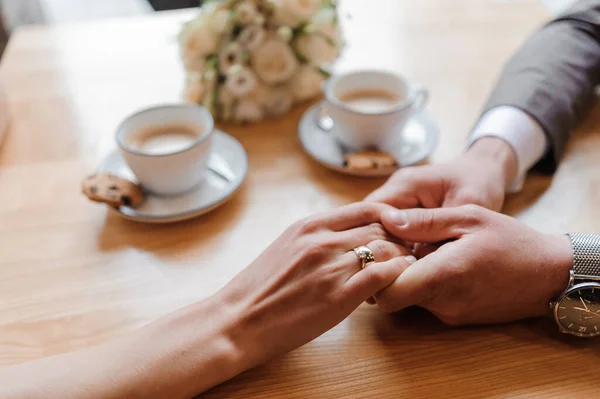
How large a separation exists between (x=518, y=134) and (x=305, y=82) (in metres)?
0.43

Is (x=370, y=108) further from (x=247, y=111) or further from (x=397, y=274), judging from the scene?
(x=397, y=274)

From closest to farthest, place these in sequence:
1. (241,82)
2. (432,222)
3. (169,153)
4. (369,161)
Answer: (432,222) < (169,153) < (369,161) < (241,82)

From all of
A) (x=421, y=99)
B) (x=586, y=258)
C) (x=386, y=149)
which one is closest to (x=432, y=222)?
(x=586, y=258)

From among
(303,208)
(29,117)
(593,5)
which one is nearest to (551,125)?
(593,5)

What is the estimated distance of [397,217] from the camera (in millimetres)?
738

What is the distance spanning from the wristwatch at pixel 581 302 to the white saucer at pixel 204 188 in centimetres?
51

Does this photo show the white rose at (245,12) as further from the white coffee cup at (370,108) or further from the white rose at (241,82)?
the white coffee cup at (370,108)

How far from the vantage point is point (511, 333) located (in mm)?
688

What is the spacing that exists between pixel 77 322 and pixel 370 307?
38cm

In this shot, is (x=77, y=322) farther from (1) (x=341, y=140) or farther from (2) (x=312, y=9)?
(2) (x=312, y=9)

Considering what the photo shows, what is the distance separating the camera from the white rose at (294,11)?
103 cm

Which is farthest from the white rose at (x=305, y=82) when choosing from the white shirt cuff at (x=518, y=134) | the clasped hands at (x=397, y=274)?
the clasped hands at (x=397, y=274)

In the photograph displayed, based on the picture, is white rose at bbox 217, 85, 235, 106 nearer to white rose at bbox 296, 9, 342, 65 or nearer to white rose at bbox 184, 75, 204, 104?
white rose at bbox 184, 75, 204, 104

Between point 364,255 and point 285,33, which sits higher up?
point 285,33
